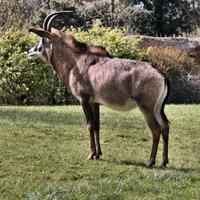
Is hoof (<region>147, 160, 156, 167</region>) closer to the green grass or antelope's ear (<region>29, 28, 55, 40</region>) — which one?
the green grass

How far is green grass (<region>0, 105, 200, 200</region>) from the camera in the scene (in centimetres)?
726

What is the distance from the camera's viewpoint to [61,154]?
9.68m

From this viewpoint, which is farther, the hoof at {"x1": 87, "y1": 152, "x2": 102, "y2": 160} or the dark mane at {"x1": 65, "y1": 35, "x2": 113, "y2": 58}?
the dark mane at {"x1": 65, "y1": 35, "x2": 113, "y2": 58}

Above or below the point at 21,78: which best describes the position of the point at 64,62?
above

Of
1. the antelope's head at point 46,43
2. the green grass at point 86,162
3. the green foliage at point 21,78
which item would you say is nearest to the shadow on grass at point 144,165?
the green grass at point 86,162

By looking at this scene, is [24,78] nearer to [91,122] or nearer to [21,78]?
[21,78]

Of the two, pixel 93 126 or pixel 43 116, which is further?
pixel 43 116

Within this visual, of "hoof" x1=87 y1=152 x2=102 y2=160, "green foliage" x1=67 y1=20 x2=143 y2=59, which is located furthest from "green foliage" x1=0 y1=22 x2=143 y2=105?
"hoof" x1=87 y1=152 x2=102 y2=160

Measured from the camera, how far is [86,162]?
9.16m

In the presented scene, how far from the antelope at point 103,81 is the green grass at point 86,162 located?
1.97ft

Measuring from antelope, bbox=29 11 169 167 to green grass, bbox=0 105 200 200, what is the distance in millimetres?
600

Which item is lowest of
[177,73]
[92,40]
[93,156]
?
[177,73]

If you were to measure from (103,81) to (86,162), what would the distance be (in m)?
1.27

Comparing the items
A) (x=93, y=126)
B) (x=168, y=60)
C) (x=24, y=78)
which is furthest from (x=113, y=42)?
(x=93, y=126)
